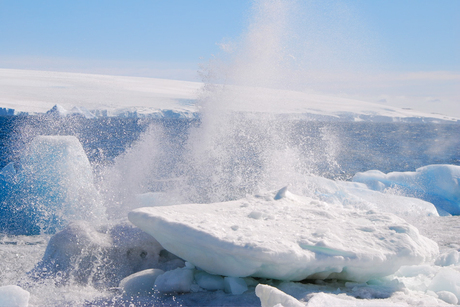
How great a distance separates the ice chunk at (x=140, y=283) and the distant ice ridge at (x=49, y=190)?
3.56 m

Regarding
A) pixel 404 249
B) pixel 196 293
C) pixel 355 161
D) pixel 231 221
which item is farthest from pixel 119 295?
pixel 355 161

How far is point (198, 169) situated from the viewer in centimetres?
1451

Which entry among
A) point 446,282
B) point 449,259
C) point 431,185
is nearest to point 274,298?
point 446,282

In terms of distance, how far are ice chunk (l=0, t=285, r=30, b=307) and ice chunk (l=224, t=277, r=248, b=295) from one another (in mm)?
1694

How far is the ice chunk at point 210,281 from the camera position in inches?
138

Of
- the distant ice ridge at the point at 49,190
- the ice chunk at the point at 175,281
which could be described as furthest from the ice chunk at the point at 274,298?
the distant ice ridge at the point at 49,190

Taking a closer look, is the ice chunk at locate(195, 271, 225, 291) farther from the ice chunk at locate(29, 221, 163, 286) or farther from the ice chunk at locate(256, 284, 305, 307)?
the ice chunk at locate(29, 221, 163, 286)

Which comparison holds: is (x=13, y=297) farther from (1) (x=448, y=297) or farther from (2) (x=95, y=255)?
(1) (x=448, y=297)

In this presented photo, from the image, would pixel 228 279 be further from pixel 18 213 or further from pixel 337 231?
pixel 18 213

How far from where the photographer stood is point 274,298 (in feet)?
9.50

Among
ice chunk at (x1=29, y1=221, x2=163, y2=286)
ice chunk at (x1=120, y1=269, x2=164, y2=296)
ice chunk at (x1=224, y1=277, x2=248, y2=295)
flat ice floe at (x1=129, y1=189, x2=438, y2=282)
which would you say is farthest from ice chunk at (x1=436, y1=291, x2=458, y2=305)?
ice chunk at (x1=29, y1=221, x2=163, y2=286)

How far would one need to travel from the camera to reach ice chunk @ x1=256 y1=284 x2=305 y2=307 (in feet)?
9.29

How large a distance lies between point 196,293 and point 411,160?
87.4ft

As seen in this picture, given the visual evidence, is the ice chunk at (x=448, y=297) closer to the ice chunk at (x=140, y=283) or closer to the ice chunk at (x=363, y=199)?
the ice chunk at (x=140, y=283)
